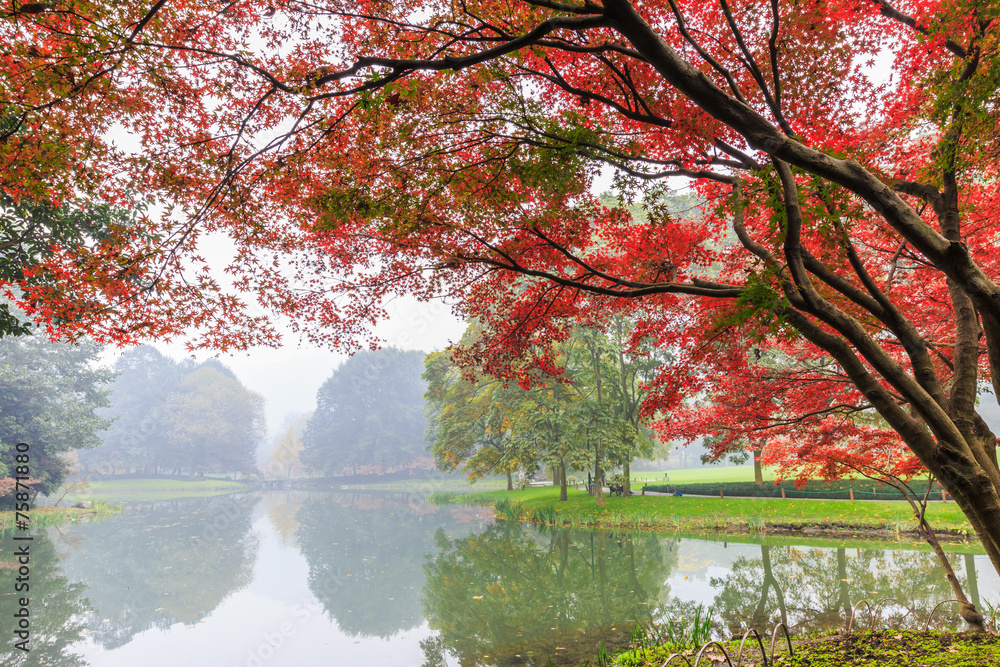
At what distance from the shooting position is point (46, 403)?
2244 cm

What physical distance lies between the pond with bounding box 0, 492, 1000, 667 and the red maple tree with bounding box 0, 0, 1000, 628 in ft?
13.7

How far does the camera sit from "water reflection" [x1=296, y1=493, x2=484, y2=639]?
838 cm

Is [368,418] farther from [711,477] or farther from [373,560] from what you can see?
[373,560]

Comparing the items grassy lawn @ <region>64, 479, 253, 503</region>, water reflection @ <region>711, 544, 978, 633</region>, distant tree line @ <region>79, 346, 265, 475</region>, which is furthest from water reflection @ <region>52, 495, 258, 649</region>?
distant tree line @ <region>79, 346, 265, 475</region>

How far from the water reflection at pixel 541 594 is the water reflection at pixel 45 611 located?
17.6ft

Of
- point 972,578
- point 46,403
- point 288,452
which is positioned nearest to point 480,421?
point 972,578

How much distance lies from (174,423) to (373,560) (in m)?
45.8

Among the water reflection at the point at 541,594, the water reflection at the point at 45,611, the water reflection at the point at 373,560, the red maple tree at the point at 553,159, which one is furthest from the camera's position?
the water reflection at the point at 373,560

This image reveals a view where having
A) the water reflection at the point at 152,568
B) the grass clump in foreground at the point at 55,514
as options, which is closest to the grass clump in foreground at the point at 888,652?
the water reflection at the point at 152,568

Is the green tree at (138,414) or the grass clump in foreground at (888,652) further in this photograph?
the green tree at (138,414)

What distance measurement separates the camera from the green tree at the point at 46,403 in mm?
20406

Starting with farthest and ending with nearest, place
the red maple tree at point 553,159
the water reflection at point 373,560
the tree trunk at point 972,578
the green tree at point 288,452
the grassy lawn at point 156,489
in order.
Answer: the green tree at point 288,452 → the grassy lawn at point 156,489 → the water reflection at point 373,560 → the tree trunk at point 972,578 → the red maple tree at point 553,159

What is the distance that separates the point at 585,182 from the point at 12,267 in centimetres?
942

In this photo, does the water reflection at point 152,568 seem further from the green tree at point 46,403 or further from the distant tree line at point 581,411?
the distant tree line at point 581,411
